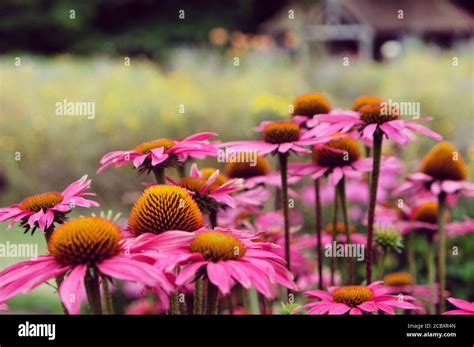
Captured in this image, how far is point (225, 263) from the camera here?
0.79 metres

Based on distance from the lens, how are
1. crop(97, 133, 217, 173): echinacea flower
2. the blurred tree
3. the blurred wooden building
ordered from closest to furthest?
crop(97, 133, 217, 173): echinacea flower < the blurred wooden building < the blurred tree

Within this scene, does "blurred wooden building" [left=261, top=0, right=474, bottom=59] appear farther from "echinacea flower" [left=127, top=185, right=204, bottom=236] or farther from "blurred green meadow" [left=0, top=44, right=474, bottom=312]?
"echinacea flower" [left=127, top=185, right=204, bottom=236]

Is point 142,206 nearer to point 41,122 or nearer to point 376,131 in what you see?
point 376,131

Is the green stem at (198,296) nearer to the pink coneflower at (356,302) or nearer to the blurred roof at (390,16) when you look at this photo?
the pink coneflower at (356,302)

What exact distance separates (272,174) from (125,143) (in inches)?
137

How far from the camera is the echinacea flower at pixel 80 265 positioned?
0.72 m

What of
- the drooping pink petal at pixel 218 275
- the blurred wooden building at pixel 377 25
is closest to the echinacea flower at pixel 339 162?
the drooping pink petal at pixel 218 275

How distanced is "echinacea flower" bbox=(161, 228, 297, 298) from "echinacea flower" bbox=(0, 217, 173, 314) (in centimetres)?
4

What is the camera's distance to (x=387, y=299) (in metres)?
0.91

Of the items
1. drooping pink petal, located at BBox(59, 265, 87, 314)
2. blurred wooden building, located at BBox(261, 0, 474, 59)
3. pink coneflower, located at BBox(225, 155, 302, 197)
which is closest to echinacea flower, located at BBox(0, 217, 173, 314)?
drooping pink petal, located at BBox(59, 265, 87, 314)

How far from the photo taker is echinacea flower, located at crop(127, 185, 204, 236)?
860 mm

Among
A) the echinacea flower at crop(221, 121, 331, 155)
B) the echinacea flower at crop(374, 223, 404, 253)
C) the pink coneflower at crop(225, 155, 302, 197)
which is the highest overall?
the echinacea flower at crop(221, 121, 331, 155)

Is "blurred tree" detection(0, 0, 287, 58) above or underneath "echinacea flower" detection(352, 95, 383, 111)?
above

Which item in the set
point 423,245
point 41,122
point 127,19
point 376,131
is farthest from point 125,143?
point 127,19
